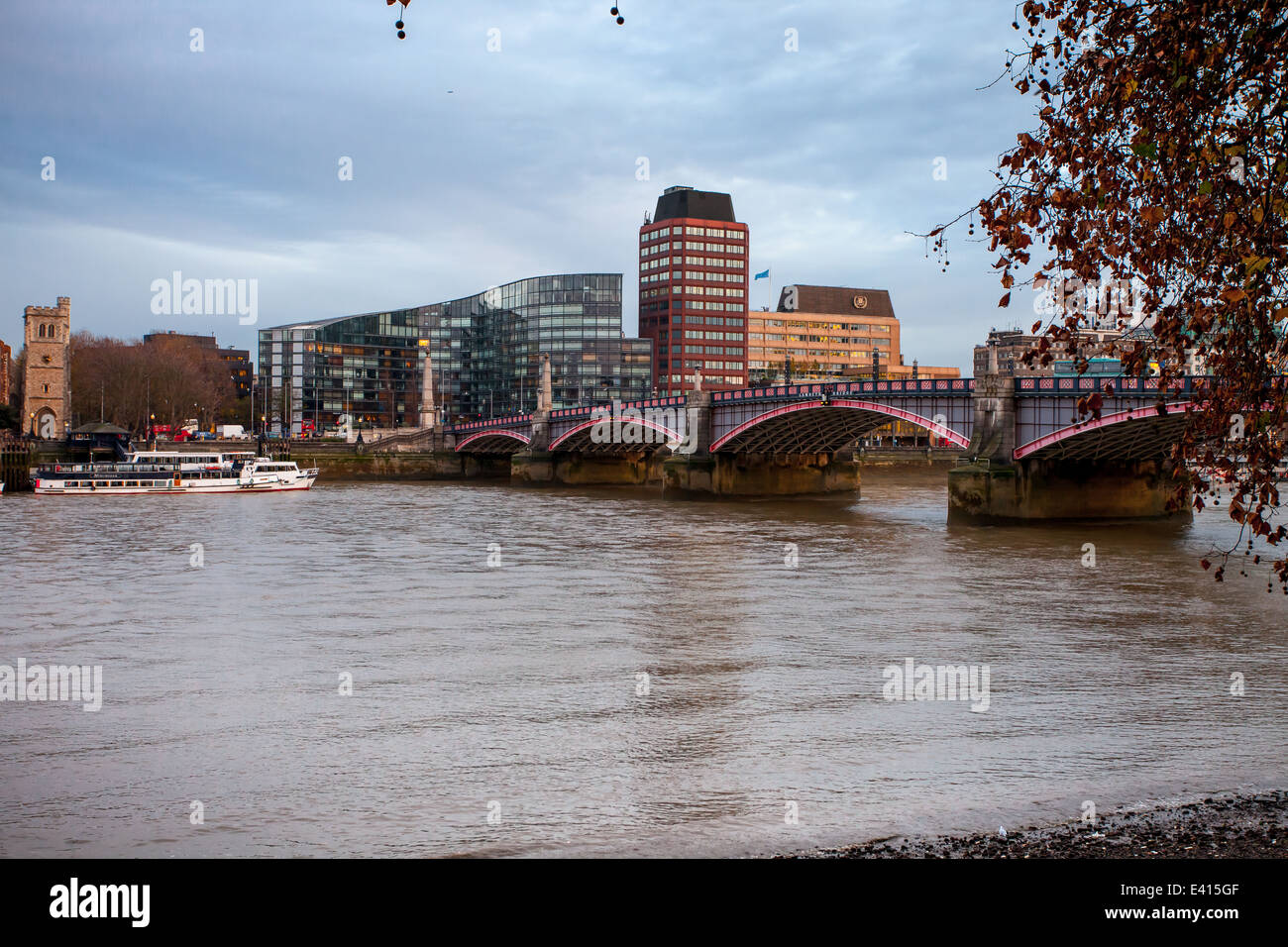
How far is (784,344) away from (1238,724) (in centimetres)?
15021

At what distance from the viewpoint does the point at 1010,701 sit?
14203 mm

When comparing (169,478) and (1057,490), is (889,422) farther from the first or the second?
(169,478)

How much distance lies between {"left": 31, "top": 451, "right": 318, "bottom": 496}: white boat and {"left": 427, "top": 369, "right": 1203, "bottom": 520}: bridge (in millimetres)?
16415

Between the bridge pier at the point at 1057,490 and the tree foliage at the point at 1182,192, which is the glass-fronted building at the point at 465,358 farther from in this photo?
the tree foliage at the point at 1182,192

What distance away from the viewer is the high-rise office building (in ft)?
502

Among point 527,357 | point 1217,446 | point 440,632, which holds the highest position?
point 527,357

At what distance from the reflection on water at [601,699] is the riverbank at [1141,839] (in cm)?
63

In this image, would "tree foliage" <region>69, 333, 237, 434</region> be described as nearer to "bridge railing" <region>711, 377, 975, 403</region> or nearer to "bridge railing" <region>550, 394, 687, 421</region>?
"bridge railing" <region>550, 394, 687, 421</region>

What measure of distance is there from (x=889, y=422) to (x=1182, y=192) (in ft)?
170

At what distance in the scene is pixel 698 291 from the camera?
153250 millimetres

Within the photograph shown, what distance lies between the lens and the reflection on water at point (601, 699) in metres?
9.80

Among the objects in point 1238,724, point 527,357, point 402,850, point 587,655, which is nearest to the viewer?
point 402,850
